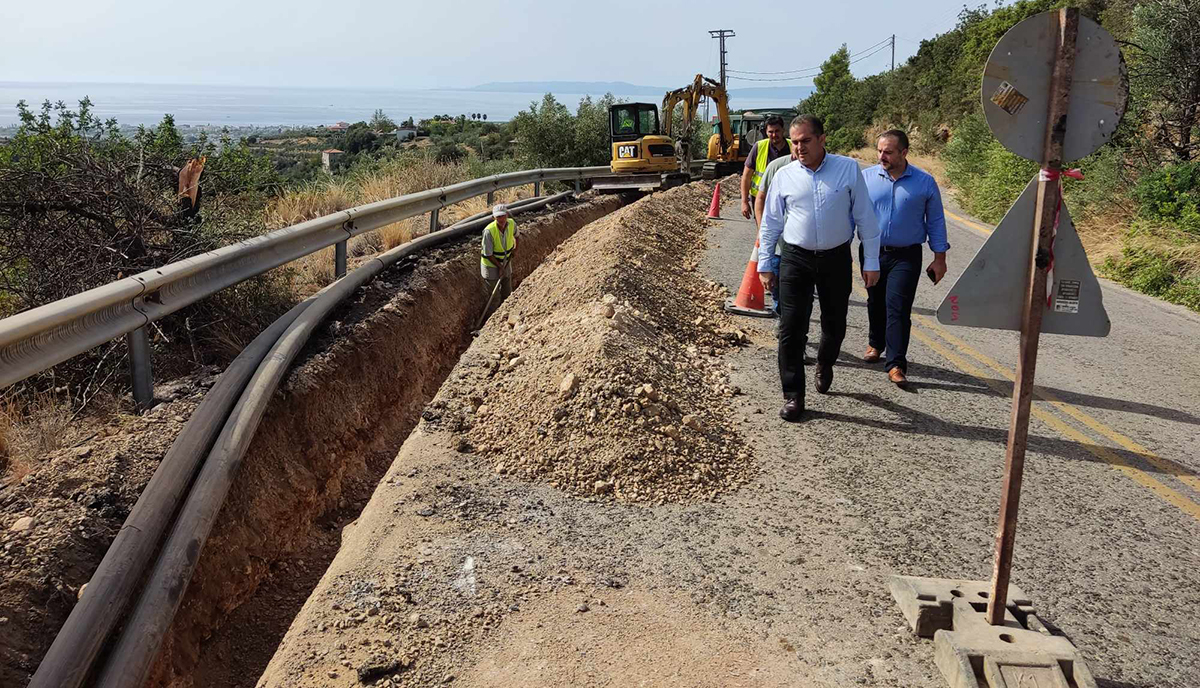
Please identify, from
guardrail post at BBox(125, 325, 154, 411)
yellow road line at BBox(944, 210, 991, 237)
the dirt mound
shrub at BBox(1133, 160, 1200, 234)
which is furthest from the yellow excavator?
guardrail post at BBox(125, 325, 154, 411)

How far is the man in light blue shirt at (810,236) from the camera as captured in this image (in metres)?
5.40

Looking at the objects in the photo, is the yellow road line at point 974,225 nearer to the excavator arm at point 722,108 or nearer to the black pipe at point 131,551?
the excavator arm at point 722,108

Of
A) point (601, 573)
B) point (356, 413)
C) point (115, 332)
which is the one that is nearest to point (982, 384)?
point (601, 573)

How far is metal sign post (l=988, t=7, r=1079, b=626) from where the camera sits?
113 inches

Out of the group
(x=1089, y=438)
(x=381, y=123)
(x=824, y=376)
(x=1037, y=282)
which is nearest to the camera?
(x=1037, y=282)

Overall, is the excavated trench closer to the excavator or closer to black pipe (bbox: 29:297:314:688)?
black pipe (bbox: 29:297:314:688)

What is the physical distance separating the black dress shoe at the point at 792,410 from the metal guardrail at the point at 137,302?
3770mm

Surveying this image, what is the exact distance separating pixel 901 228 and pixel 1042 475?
2.09 metres

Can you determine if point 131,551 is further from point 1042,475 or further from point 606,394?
point 1042,475

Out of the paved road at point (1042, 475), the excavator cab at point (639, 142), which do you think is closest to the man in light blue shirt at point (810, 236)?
the paved road at point (1042, 475)

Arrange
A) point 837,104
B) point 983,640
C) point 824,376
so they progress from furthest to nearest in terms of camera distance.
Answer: point 837,104 → point 824,376 → point 983,640

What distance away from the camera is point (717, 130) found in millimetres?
27781

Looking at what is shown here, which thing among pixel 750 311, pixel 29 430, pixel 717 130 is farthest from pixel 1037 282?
pixel 717 130

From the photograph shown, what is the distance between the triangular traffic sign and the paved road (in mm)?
1307
